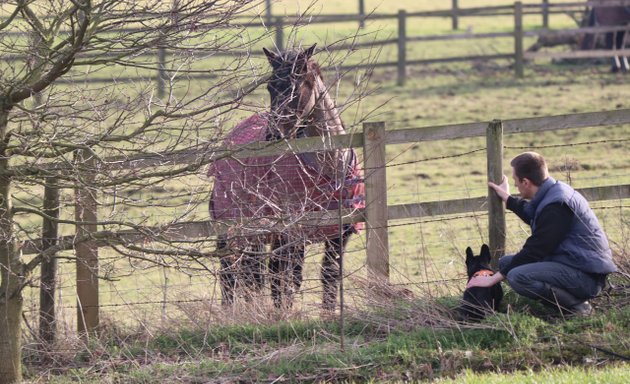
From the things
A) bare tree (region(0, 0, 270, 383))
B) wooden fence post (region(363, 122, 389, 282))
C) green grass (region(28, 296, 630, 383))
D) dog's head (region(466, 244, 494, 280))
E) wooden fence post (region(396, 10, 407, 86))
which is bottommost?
green grass (region(28, 296, 630, 383))

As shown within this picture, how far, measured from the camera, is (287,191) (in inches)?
318

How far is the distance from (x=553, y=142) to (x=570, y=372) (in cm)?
1078

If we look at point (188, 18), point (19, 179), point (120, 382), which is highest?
point (188, 18)

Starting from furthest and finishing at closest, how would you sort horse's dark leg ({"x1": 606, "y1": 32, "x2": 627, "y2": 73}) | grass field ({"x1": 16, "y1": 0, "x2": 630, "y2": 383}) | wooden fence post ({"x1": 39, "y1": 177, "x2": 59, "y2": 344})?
horse's dark leg ({"x1": 606, "y1": 32, "x2": 627, "y2": 73}) → wooden fence post ({"x1": 39, "y1": 177, "x2": 59, "y2": 344}) → grass field ({"x1": 16, "y1": 0, "x2": 630, "y2": 383})

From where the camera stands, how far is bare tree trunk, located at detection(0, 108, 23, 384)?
257 inches

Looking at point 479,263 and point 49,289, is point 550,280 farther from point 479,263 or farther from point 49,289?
point 49,289

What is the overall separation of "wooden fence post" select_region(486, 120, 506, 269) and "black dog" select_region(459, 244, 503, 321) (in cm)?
53

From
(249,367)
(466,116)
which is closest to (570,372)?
(249,367)

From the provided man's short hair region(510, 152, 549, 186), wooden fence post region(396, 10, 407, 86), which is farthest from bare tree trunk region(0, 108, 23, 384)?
wooden fence post region(396, 10, 407, 86)

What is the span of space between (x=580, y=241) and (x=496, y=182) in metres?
1.04

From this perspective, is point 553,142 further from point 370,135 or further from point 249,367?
point 249,367

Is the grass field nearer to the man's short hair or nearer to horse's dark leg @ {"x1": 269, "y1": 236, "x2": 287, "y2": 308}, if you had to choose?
horse's dark leg @ {"x1": 269, "y1": 236, "x2": 287, "y2": 308}

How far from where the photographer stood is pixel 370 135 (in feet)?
26.5

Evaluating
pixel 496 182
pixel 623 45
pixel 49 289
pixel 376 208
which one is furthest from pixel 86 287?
pixel 623 45
